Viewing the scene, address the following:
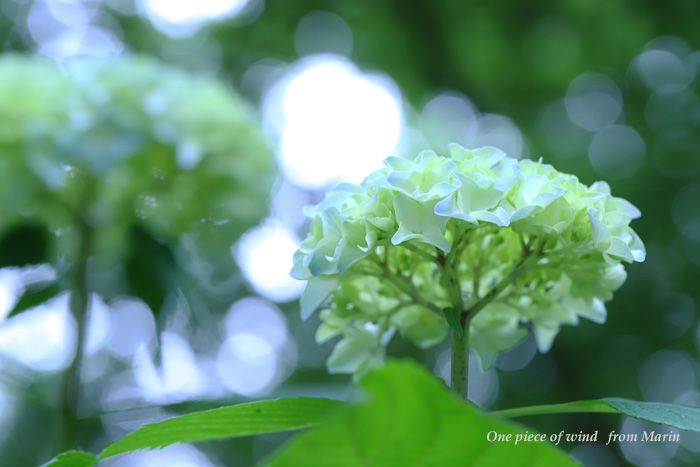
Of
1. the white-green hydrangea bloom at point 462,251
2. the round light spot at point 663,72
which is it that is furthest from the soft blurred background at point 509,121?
the white-green hydrangea bloom at point 462,251

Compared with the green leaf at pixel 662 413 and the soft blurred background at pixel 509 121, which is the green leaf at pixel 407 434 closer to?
the green leaf at pixel 662 413

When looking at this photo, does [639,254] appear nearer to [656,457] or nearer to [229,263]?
[229,263]

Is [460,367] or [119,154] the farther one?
[119,154]

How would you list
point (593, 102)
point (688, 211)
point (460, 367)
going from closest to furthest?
point (460, 367)
point (688, 211)
point (593, 102)

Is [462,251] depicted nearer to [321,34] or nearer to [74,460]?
[74,460]

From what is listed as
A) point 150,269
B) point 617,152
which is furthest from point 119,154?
point 617,152

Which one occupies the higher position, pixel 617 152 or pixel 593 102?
pixel 593 102
